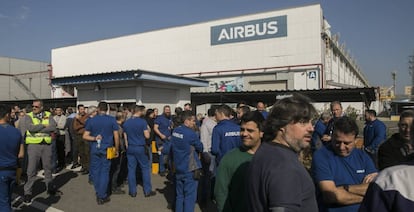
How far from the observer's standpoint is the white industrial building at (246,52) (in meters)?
27.3

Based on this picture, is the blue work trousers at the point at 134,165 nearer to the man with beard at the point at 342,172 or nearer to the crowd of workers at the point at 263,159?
the crowd of workers at the point at 263,159

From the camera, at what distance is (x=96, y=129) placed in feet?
21.9

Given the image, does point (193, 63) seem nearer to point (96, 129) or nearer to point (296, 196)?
point (96, 129)

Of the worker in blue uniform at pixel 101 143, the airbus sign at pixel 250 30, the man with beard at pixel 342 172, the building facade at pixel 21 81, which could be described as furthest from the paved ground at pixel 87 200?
the building facade at pixel 21 81

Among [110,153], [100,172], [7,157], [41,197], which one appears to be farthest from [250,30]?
[7,157]

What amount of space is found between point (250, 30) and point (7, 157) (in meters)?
27.3

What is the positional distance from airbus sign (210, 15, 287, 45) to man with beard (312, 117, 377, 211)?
2685cm

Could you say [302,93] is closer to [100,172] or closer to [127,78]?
[127,78]

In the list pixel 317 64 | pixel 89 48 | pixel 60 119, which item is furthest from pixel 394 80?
pixel 60 119

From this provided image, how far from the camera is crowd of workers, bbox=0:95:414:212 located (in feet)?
5.71

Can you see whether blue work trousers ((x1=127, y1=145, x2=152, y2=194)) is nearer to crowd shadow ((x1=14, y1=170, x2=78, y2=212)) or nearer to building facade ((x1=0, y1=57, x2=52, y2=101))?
crowd shadow ((x1=14, y1=170, x2=78, y2=212))

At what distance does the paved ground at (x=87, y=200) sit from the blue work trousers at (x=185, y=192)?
947 millimetres

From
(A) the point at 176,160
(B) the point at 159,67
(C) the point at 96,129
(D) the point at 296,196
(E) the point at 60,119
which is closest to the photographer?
(D) the point at 296,196

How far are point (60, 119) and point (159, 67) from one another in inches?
1022
